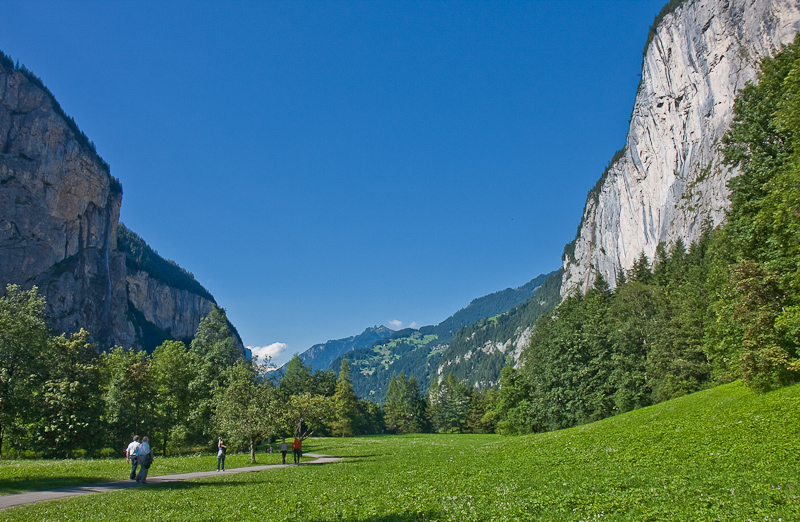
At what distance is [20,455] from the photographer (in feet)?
124

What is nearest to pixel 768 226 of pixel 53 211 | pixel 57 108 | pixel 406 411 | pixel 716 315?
pixel 716 315

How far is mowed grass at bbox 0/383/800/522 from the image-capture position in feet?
33.4

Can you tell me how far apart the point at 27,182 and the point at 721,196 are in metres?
173

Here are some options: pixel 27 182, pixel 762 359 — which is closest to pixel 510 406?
pixel 762 359

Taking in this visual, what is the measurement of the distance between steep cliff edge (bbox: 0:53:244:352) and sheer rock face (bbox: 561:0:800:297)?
159752mm

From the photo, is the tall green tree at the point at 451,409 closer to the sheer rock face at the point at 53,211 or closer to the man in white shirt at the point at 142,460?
the man in white shirt at the point at 142,460

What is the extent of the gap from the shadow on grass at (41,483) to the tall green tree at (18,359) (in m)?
21.0

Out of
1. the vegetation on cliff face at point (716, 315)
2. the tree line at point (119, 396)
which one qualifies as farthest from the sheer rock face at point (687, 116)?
the tree line at point (119, 396)

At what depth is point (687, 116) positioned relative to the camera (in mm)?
116625

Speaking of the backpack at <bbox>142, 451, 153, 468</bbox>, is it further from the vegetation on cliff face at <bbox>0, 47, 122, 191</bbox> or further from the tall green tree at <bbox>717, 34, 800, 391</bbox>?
the vegetation on cliff face at <bbox>0, 47, 122, 191</bbox>

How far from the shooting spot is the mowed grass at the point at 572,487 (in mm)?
10188

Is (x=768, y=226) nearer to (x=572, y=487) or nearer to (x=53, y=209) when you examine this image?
(x=572, y=487)

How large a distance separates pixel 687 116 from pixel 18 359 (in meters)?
144

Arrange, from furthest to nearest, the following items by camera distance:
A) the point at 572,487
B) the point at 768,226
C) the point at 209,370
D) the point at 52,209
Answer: the point at 52,209 → the point at 209,370 → the point at 768,226 → the point at 572,487
